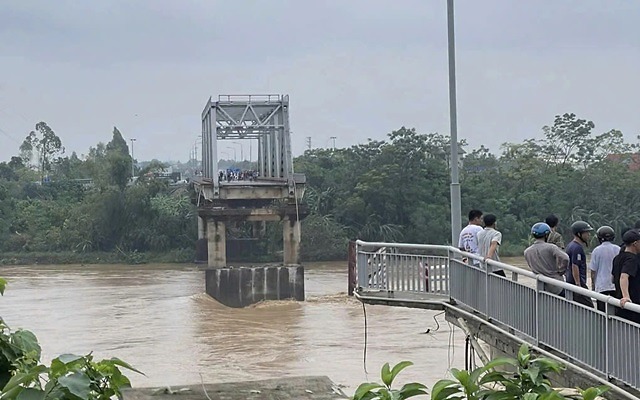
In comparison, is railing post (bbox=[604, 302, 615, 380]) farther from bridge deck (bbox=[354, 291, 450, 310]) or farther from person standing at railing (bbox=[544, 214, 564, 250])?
bridge deck (bbox=[354, 291, 450, 310])

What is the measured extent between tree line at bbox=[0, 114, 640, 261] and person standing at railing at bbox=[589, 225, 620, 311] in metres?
46.8

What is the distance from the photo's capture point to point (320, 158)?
70.8 meters

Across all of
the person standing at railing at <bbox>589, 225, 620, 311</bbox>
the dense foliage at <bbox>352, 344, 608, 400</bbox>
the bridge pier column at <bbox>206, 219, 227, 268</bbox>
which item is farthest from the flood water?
the dense foliage at <bbox>352, 344, 608, 400</bbox>

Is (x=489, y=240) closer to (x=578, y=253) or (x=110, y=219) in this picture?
(x=578, y=253)

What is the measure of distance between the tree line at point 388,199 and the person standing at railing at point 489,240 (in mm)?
44552

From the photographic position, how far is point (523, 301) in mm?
9727

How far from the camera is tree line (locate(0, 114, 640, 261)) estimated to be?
5816cm

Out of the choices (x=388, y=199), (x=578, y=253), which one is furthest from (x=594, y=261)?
(x=388, y=199)

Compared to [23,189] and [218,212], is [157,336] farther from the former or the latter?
[23,189]

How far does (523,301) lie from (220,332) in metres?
20.6

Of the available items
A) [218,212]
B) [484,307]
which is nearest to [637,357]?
[484,307]

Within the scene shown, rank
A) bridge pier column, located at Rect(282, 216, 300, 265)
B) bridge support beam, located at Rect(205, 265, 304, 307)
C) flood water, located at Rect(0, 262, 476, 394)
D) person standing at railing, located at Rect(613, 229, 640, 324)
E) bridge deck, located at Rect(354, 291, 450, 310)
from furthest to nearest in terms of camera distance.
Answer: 1. bridge pier column, located at Rect(282, 216, 300, 265)
2. bridge support beam, located at Rect(205, 265, 304, 307)
3. flood water, located at Rect(0, 262, 476, 394)
4. bridge deck, located at Rect(354, 291, 450, 310)
5. person standing at railing, located at Rect(613, 229, 640, 324)

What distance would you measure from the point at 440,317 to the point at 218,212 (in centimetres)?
2327

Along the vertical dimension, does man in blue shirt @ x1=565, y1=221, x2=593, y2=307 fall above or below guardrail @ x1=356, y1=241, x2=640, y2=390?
above
